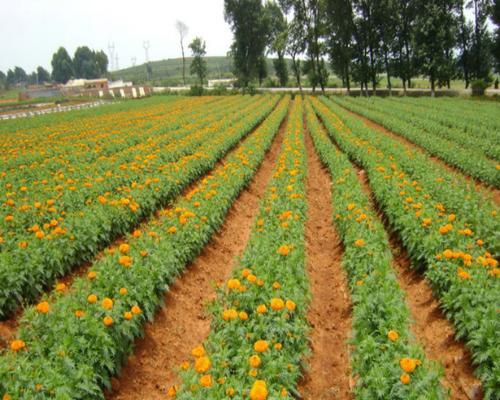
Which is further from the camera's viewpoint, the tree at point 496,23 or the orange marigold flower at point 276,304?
the tree at point 496,23

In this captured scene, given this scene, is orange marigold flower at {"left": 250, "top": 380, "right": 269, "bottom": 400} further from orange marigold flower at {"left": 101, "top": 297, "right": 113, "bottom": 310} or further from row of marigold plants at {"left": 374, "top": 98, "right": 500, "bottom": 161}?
row of marigold plants at {"left": 374, "top": 98, "right": 500, "bottom": 161}

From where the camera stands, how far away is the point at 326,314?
562 centimetres

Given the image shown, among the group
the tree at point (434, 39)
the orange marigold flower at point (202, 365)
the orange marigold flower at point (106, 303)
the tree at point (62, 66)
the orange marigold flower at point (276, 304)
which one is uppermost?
the tree at point (62, 66)

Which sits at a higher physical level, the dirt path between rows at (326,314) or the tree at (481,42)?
the tree at (481,42)

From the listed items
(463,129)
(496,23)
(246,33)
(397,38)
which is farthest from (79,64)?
(463,129)

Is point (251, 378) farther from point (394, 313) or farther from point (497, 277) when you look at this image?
point (497, 277)

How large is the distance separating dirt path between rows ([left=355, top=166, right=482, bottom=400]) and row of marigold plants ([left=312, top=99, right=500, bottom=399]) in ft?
0.54

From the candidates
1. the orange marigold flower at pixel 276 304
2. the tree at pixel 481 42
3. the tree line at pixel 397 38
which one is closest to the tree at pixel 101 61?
the tree line at pixel 397 38

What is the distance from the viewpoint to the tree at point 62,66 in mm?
158500

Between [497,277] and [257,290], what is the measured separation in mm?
2918

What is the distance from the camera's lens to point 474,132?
16.9 m

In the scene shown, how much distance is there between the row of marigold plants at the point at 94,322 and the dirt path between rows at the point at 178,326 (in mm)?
234

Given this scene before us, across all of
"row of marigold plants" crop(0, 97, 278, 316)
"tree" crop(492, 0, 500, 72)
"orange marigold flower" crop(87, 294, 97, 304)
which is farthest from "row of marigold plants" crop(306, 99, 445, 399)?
"tree" crop(492, 0, 500, 72)

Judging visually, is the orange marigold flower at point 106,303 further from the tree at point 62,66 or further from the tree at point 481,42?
the tree at point 62,66
